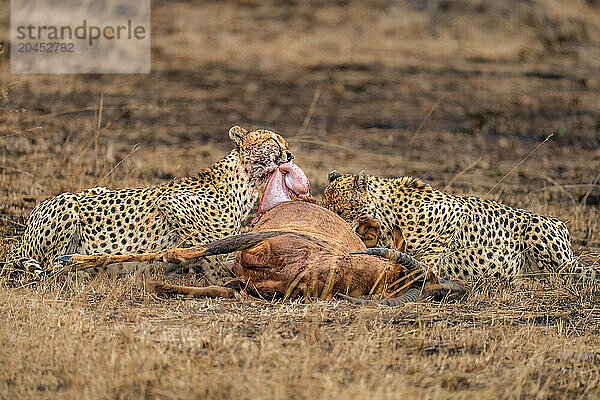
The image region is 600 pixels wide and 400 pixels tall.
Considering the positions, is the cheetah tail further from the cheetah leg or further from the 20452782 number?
the 20452782 number

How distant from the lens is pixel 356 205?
301 inches

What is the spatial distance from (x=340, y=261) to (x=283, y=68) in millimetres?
13015

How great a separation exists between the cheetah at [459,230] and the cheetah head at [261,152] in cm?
46

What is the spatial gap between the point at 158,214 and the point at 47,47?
10860mm

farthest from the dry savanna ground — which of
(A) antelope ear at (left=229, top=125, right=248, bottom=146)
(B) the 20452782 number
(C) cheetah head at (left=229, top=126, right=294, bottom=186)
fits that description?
(A) antelope ear at (left=229, top=125, right=248, bottom=146)

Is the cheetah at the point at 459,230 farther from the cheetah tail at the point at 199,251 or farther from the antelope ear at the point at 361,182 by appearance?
the cheetah tail at the point at 199,251

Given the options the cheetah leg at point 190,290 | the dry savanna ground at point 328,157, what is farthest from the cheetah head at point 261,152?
the cheetah leg at point 190,290

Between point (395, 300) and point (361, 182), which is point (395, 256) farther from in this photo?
point (361, 182)

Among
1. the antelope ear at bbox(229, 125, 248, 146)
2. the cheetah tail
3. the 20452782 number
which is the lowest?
the 20452782 number

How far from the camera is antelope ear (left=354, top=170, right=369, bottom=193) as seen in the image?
25.1 ft

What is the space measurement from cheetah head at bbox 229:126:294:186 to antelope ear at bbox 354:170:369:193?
1.90ft

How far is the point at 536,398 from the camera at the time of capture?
489cm

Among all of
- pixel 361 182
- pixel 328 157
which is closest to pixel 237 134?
pixel 361 182

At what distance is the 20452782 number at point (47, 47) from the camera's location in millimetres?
17422
